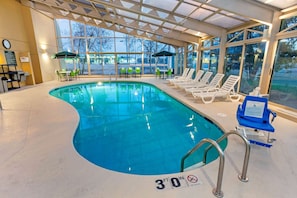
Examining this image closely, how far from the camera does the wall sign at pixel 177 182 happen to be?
189 centimetres

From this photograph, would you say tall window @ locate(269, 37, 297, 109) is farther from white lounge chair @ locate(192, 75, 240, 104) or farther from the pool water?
the pool water

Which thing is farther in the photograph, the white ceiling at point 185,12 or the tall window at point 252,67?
the tall window at point 252,67

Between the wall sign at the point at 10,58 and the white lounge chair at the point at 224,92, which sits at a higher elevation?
the wall sign at the point at 10,58

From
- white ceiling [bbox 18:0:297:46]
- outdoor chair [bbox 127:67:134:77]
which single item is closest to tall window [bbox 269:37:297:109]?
white ceiling [bbox 18:0:297:46]

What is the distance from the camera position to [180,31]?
10.0m

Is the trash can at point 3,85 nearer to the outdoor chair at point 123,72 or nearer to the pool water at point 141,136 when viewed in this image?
the pool water at point 141,136

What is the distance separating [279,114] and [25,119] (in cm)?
643

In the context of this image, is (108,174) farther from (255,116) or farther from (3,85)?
(3,85)

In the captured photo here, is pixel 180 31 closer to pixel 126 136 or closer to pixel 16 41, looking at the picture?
pixel 126 136

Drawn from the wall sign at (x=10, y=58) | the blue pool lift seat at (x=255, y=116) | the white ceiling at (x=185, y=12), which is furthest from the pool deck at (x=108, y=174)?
the wall sign at (x=10, y=58)

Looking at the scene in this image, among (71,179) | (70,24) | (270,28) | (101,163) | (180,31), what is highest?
(70,24)

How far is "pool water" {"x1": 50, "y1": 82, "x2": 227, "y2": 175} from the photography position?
2.98 m

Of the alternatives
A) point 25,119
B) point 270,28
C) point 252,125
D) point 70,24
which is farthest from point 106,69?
point 252,125

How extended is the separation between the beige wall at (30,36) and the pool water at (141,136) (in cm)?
580
